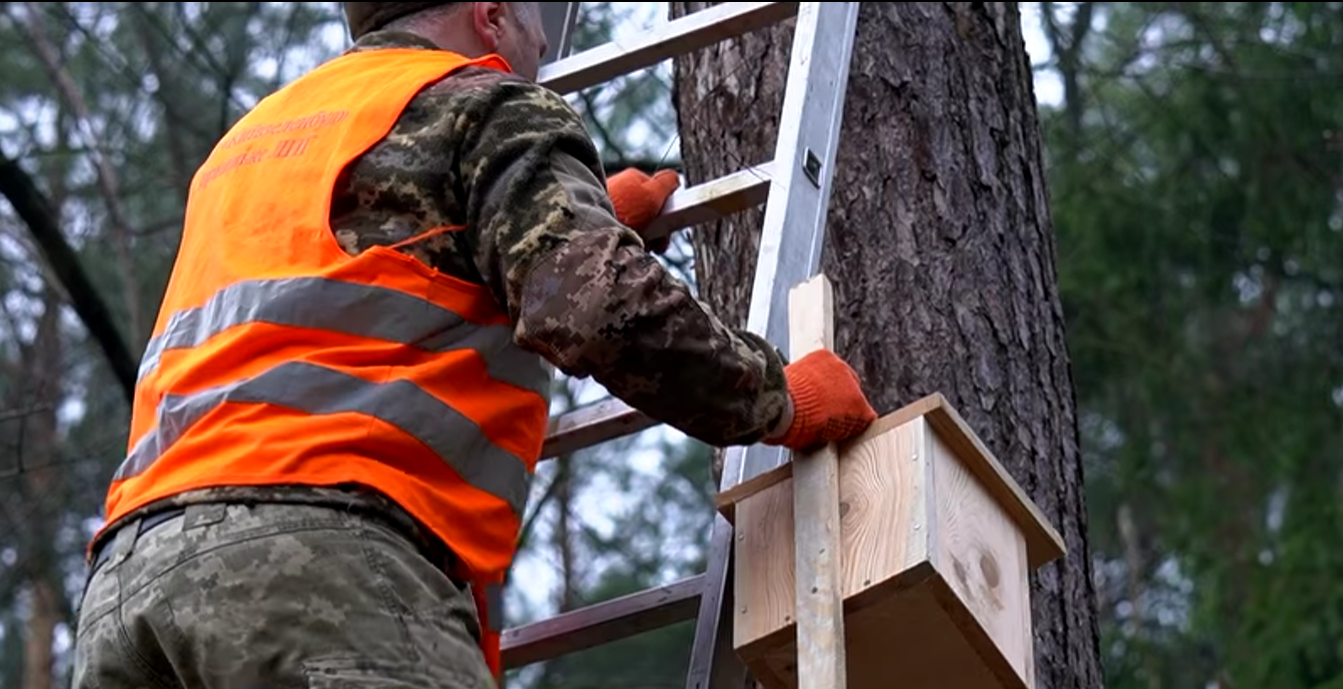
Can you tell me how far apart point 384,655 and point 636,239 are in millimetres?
564

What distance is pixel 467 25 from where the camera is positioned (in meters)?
2.76

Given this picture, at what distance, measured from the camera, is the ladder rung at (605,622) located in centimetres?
292

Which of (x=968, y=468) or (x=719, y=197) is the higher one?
(x=719, y=197)

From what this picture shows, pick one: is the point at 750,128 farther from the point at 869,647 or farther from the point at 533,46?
the point at 869,647

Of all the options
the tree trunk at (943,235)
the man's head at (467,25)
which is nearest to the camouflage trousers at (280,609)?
the man's head at (467,25)

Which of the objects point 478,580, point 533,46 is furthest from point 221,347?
point 533,46

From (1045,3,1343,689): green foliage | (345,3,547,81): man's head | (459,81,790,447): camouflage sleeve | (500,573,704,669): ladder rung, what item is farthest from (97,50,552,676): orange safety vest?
(1045,3,1343,689): green foliage

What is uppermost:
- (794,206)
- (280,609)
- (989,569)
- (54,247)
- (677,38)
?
(54,247)

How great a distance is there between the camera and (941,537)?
2.41 metres

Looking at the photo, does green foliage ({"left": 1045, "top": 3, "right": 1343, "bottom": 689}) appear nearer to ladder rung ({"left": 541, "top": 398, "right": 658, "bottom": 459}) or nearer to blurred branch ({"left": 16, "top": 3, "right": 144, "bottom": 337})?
blurred branch ({"left": 16, "top": 3, "right": 144, "bottom": 337})

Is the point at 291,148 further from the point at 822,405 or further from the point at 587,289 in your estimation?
the point at 822,405

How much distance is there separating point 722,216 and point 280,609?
1.24 metres

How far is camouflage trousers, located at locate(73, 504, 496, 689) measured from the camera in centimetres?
213

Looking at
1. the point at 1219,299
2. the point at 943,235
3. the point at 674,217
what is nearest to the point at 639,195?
the point at 674,217
